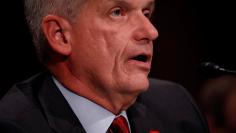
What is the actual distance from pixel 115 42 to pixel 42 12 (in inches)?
10.4

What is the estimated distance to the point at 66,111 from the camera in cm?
174

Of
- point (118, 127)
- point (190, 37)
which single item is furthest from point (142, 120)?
point (190, 37)

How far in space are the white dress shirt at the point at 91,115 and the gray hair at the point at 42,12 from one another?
0.19 meters

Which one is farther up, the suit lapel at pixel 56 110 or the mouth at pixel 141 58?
the mouth at pixel 141 58

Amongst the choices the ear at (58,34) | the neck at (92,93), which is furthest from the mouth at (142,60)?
the ear at (58,34)

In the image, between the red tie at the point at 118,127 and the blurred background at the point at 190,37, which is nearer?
the red tie at the point at 118,127

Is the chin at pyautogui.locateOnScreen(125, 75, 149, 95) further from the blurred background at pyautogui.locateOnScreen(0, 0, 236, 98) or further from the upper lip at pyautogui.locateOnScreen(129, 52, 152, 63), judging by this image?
the blurred background at pyautogui.locateOnScreen(0, 0, 236, 98)

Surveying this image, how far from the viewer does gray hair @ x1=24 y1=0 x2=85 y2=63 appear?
5.54 ft

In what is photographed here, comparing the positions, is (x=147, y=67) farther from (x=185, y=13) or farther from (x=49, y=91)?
(x=185, y=13)

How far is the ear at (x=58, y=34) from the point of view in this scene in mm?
1720

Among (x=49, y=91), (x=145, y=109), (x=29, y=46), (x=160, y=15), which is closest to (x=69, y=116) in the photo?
(x=49, y=91)

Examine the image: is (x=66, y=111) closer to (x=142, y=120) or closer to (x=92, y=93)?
(x=92, y=93)

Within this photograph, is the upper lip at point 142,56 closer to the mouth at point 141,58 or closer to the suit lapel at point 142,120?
the mouth at point 141,58

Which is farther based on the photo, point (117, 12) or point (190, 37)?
point (190, 37)
